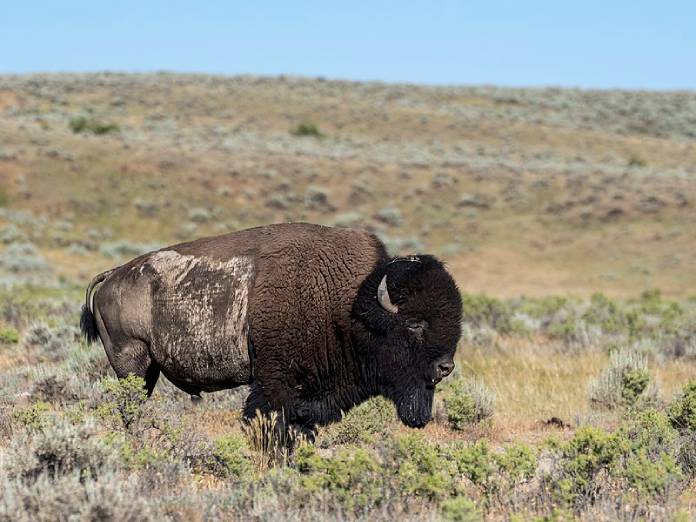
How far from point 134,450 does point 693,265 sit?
93.3 feet

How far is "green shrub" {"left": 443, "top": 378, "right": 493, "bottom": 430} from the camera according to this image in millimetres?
7867

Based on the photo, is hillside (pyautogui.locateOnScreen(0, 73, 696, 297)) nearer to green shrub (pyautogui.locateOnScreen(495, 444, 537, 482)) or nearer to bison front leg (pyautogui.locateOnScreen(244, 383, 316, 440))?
bison front leg (pyautogui.locateOnScreen(244, 383, 316, 440))

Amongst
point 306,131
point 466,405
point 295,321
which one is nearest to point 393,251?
point 466,405

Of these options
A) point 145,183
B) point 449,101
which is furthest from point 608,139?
point 145,183

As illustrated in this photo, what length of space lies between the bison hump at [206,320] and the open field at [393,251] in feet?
→ 1.55

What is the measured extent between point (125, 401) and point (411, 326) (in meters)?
2.10

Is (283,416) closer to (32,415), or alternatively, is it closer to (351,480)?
(351,480)

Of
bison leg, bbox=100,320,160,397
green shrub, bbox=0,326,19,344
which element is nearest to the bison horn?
bison leg, bbox=100,320,160,397

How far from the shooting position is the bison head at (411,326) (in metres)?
5.70

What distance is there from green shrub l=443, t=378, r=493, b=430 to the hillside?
1900 cm

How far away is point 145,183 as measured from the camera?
120 ft

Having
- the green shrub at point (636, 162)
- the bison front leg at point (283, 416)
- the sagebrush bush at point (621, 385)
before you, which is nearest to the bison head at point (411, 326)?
the bison front leg at point (283, 416)

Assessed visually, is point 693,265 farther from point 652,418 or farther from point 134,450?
point 134,450

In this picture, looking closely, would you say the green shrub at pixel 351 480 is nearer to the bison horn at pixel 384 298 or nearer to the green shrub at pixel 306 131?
the bison horn at pixel 384 298
